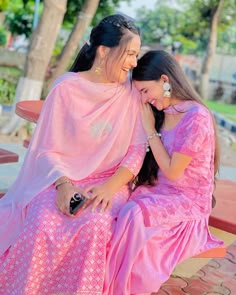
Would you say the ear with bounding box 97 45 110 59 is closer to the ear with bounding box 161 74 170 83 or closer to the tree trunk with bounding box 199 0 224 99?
the ear with bounding box 161 74 170 83

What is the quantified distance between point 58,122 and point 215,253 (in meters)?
0.92

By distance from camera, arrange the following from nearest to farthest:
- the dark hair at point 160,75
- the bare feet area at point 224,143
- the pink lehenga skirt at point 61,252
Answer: the pink lehenga skirt at point 61,252, the dark hair at point 160,75, the bare feet area at point 224,143

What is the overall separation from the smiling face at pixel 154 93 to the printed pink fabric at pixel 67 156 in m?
0.06

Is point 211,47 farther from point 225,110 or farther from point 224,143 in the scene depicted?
point 224,143

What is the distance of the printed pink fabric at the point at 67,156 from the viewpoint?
2131 mm

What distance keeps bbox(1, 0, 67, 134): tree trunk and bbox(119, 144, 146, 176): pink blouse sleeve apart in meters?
4.94

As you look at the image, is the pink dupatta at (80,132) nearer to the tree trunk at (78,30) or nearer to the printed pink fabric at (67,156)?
the printed pink fabric at (67,156)

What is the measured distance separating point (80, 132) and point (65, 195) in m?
0.35

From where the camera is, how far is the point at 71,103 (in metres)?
2.39

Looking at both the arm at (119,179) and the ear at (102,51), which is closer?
the arm at (119,179)

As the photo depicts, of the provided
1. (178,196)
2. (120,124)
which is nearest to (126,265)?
(178,196)

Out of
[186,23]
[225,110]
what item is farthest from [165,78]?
[186,23]

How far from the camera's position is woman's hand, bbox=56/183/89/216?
2121 millimetres

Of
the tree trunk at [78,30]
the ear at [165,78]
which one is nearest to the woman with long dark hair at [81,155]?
the ear at [165,78]
